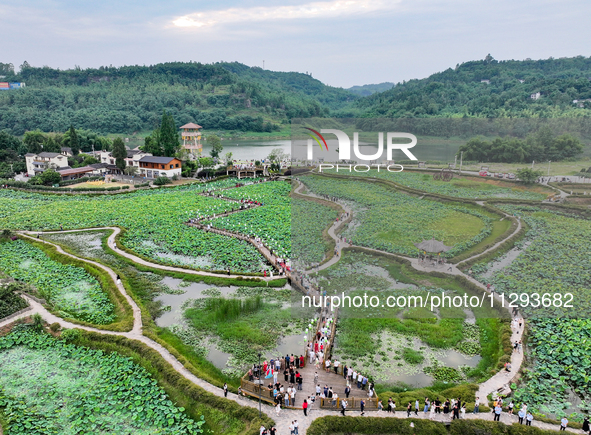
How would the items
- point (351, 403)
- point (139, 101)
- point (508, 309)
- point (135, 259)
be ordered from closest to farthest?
1. point (351, 403)
2. point (508, 309)
3. point (135, 259)
4. point (139, 101)

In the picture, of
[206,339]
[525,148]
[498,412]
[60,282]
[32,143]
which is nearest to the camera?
[498,412]

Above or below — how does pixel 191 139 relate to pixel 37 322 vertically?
above

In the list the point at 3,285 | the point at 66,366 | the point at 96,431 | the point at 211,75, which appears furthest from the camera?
the point at 211,75

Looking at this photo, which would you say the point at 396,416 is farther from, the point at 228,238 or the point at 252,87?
the point at 252,87

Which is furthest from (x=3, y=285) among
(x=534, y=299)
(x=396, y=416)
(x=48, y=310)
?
(x=534, y=299)

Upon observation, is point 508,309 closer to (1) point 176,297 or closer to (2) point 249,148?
(1) point 176,297

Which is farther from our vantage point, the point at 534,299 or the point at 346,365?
the point at 534,299

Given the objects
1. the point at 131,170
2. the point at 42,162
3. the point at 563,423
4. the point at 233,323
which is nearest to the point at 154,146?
the point at 131,170
